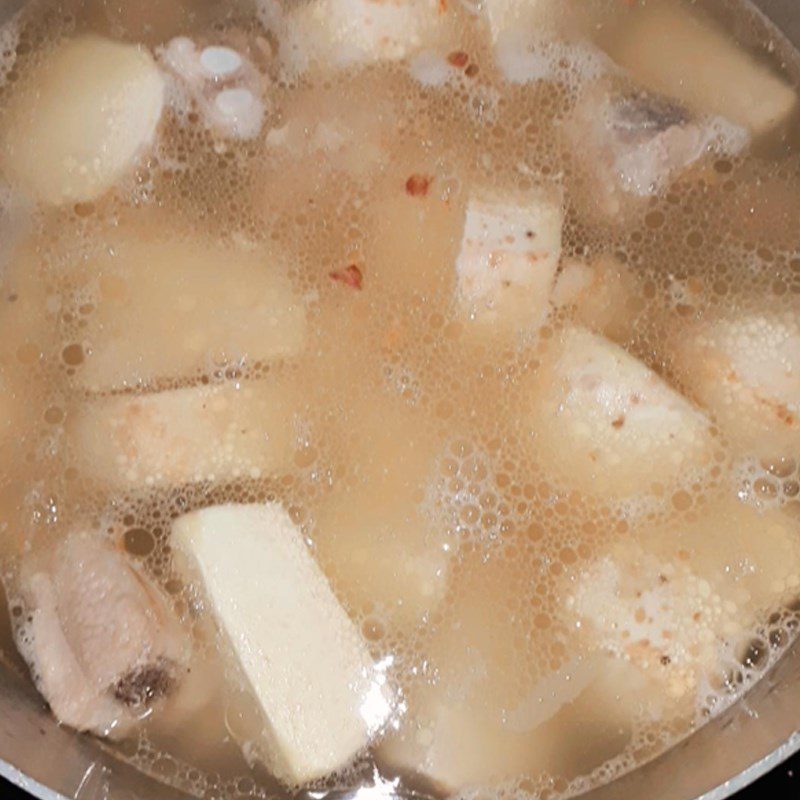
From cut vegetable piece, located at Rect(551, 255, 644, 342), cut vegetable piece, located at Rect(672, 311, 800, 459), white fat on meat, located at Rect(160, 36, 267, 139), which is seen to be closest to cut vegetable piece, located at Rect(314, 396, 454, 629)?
cut vegetable piece, located at Rect(551, 255, 644, 342)

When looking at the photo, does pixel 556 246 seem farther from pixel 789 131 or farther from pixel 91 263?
pixel 91 263

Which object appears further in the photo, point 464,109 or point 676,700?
Answer: point 464,109

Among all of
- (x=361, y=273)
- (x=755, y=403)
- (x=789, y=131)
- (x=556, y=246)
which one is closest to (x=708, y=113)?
(x=789, y=131)

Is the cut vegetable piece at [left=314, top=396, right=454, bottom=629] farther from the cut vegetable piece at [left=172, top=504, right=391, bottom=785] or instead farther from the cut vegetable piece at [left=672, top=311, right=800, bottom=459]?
the cut vegetable piece at [left=672, top=311, right=800, bottom=459]

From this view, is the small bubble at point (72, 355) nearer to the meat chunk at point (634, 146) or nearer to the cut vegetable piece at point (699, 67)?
the meat chunk at point (634, 146)

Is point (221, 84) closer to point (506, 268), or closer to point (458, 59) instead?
point (458, 59)

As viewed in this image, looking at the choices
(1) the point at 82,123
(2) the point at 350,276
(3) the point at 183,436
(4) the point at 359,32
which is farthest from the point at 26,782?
(4) the point at 359,32
